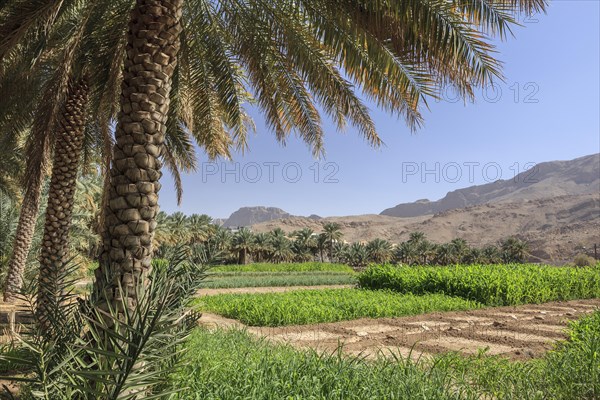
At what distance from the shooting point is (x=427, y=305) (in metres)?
12.3

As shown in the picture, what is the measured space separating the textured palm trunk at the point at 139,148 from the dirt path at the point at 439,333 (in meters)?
3.45

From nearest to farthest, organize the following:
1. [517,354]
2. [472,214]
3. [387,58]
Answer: [387,58] → [517,354] → [472,214]

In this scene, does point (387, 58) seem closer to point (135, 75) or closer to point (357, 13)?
point (357, 13)

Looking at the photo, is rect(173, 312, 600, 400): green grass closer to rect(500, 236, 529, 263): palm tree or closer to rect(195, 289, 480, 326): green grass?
rect(195, 289, 480, 326): green grass

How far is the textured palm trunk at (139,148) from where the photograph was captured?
425 centimetres

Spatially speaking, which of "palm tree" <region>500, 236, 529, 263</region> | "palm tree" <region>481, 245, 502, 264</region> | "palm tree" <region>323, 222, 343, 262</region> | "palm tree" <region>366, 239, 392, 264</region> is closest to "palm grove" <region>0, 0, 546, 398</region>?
"palm tree" <region>323, 222, 343, 262</region>

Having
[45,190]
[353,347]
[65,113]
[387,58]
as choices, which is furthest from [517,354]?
[45,190]

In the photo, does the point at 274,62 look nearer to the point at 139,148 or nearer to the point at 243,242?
the point at 139,148

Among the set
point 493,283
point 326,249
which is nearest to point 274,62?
point 493,283

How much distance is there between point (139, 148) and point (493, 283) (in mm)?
12236

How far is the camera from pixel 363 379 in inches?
165

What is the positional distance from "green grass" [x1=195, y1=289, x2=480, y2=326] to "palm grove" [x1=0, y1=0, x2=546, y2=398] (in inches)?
137

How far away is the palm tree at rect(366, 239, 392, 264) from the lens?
58.3m

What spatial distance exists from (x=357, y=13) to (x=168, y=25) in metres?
2.36
